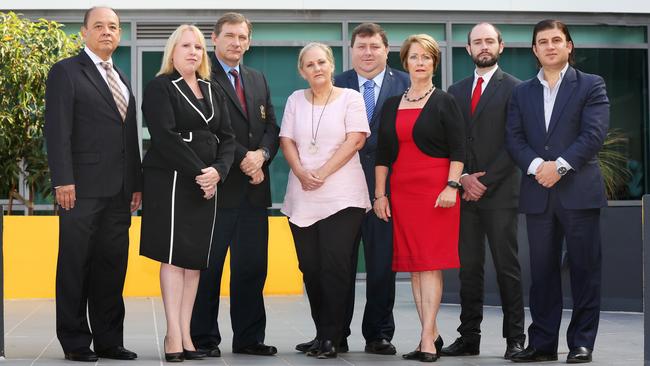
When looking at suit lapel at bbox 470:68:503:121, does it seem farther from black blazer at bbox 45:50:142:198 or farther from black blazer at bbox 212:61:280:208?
black blazer at bbox 45:50:142:198

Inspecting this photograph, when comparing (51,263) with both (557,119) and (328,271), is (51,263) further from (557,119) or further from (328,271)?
(557,119)

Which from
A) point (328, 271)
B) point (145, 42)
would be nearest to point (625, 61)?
point (145, 42)

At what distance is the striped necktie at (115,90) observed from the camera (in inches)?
244

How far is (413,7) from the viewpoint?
13.5 meters

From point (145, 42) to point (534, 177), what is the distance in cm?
818

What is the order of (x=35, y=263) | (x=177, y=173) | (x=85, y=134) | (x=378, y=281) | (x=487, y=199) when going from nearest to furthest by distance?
(x=177, y=173) < (x=85, y=134) < (x=487, y=199) < (x=378, y=281) < (x=35, y=263)

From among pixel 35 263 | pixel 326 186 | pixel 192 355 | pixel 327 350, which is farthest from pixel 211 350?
pixel 35 263

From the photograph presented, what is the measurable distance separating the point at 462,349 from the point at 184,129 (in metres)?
2.17

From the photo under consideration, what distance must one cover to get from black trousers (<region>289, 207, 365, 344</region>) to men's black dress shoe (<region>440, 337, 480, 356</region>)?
2.22 ft

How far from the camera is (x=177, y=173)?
5926 mm

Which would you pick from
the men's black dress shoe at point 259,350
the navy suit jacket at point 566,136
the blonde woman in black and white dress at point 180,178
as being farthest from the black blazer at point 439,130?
the men's black dress shoe at point 259,350

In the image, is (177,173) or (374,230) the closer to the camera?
(177,173)

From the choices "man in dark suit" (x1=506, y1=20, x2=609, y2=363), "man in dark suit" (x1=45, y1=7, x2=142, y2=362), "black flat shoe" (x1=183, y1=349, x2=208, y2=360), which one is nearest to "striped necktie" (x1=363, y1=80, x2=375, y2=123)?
"man in dark suit" (x1=506, y1=20, x2=609, y2=363)

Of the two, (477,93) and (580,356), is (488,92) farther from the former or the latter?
(580,356)
